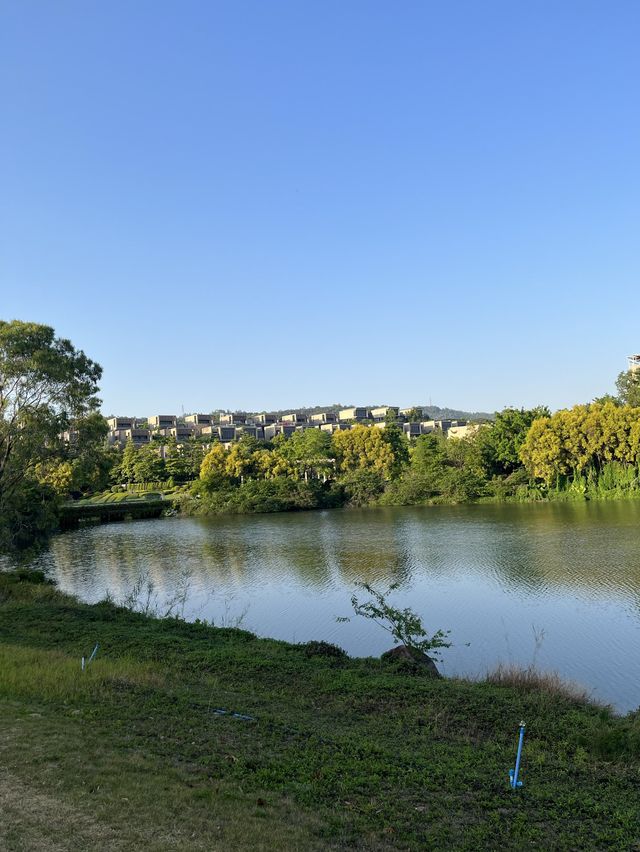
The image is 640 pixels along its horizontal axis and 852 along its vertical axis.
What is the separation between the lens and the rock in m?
12.3

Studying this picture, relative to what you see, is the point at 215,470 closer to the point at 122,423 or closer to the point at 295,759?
the point at 295,759

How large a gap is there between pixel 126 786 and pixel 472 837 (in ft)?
10.3

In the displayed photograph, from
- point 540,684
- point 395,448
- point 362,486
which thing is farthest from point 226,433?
point 540,684

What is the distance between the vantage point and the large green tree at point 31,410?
25.3 meters

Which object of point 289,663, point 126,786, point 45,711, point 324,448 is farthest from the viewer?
point 324,448

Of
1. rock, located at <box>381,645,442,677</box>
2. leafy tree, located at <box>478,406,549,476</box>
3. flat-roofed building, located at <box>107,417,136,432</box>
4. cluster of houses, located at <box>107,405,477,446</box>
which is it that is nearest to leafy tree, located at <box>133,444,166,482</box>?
cluster of houses, located at <box>107,405,477,446</box>

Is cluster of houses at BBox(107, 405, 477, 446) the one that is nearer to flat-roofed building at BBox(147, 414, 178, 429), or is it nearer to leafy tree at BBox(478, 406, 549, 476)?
flat-roofed building at BBox(147, 414, 178, 429)

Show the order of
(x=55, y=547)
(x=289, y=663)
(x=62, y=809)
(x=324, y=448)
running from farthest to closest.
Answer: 1. (x=324, y=448)
2. (x=55, y=547)
3. (x=289, y=663)
4. (x=62, y=809)

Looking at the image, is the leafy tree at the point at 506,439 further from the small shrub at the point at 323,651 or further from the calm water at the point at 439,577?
the small shrub at the point at 323,651

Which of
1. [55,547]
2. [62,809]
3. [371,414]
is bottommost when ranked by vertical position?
[55,547]

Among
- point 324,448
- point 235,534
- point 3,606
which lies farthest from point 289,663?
point 324,448

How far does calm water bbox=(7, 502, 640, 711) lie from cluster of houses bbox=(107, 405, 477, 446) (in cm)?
6657

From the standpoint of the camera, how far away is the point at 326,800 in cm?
631

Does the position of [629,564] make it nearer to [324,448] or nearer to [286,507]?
[286,507]
